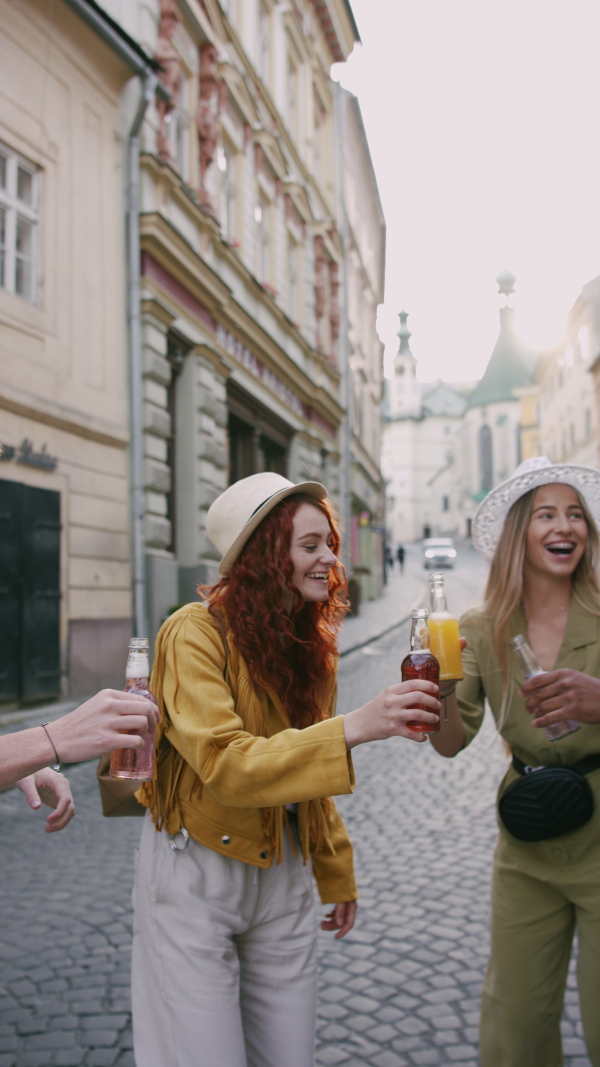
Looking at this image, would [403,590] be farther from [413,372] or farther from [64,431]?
[413,372]

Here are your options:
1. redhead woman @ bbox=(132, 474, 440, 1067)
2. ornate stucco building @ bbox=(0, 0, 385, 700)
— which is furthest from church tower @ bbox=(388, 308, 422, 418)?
redhead woman @ bbox=(132, 474, 440, 1067)

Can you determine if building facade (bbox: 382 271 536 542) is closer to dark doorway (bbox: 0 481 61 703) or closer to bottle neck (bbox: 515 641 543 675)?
dark doorway (bbox: 0 481 61 703)

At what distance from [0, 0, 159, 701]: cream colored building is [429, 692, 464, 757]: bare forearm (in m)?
6.63

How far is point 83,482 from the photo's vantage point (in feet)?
32.8

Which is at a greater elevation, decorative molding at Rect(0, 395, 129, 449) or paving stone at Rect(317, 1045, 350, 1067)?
decorative molding at Rect(0, 395, 129, 449)

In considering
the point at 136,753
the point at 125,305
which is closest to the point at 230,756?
the point at 136,753

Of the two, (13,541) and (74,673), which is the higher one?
(13,541)

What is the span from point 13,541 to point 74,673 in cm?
171

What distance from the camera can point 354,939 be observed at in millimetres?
4094

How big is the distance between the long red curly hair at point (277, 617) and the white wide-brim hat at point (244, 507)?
0.08 feet

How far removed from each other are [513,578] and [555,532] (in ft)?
0.61

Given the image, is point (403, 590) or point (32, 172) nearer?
point (32, 172)

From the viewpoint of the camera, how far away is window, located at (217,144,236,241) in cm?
1461

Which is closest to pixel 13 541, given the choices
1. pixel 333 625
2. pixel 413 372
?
pixel 333 625
